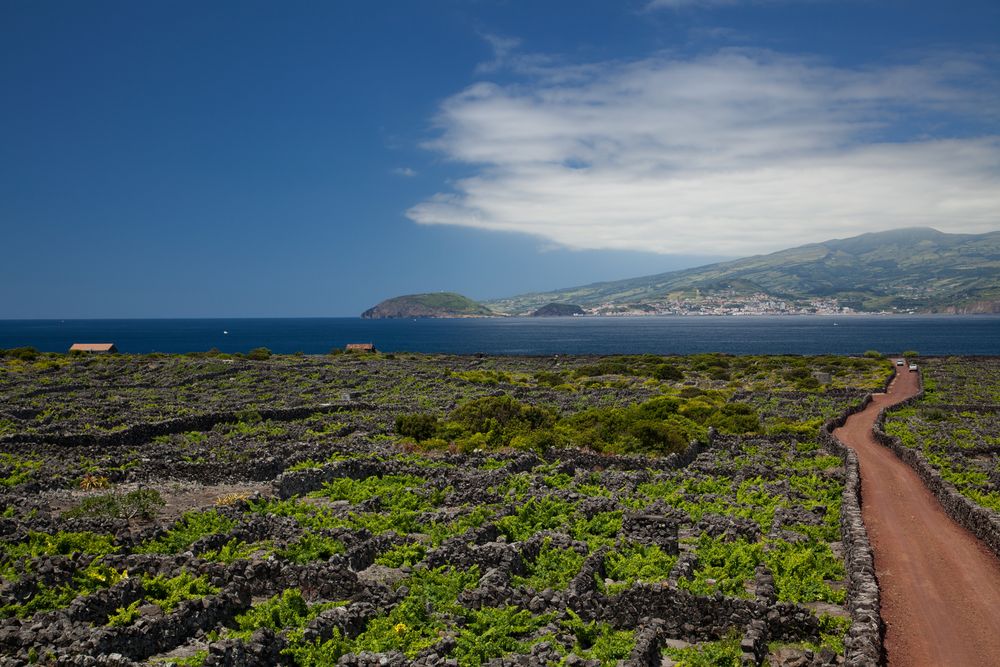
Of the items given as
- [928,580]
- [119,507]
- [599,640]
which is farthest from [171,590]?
[928,580]

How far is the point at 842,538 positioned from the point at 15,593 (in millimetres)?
24418

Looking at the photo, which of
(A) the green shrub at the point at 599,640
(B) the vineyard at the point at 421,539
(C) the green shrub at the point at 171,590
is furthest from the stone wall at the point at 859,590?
(C) the green shrub at the point at 171,590

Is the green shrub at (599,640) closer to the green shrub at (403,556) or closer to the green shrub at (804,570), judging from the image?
the green shrub at (804,570)

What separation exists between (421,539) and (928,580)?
51.2ft

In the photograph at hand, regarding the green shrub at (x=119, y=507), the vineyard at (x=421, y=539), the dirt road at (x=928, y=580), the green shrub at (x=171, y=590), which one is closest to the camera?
the vineyard at (x=421, y=539)

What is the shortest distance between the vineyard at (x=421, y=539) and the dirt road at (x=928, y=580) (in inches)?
50.2

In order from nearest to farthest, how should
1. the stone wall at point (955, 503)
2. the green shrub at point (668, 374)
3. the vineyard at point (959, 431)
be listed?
the stone wall at point (955, 503) → the vineyard at point (959, 431) → the green shrub at point (668, 374)

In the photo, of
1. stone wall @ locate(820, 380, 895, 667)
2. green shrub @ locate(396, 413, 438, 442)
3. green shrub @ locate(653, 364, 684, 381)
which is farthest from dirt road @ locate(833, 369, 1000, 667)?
green shrub @ locate(653, 364, 684, 381)

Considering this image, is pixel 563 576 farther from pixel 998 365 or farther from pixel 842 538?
pixel 998 365

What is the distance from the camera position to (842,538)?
22547mm

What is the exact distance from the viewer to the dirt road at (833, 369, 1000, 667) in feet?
50.1

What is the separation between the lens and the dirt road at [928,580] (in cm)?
1527

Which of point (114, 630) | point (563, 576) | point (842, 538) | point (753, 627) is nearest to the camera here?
point (114, 630)

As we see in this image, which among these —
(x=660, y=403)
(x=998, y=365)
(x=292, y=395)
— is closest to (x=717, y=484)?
(x=660, y=403)
